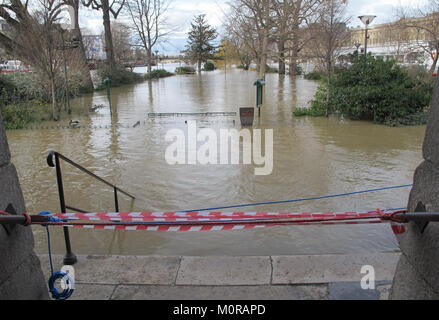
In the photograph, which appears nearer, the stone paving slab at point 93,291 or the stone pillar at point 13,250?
the stone pillar at point 13,250

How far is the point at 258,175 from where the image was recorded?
7680 mm

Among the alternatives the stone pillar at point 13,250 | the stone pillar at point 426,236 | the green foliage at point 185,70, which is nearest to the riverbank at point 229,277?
the stone pillar at point 13,250

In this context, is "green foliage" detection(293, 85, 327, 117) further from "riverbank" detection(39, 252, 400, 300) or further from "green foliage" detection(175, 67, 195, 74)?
"green foliage" detection(175, 67, 195, 74)

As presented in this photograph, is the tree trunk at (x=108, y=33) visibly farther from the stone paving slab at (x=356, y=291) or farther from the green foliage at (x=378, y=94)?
the stone paving slab at (x=356, y=291)

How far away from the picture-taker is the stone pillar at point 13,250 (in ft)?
7.24

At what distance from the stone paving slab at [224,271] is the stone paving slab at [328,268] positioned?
0.12 meters

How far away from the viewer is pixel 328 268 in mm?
3379

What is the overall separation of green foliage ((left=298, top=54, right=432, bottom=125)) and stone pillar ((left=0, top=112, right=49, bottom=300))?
1229 cm

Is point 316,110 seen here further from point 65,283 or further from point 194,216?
point 65,283

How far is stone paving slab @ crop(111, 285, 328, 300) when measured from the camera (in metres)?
3.00

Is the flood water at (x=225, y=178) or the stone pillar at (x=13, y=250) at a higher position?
the stone pillar at (x=13, y=250)

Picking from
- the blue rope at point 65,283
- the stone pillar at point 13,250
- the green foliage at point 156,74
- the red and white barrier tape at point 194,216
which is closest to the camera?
the stone pillar at point 13,250

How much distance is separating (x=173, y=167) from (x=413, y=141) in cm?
690
